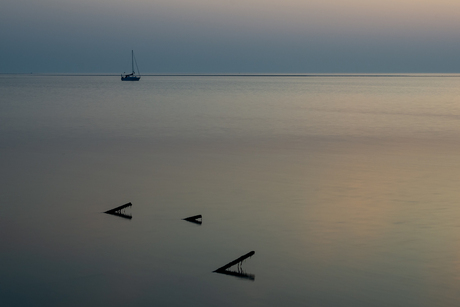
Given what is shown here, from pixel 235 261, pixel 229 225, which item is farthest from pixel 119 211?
pixel 235 261

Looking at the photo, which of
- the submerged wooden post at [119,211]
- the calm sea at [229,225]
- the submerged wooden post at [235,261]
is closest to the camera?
the calm sea at [229,225]

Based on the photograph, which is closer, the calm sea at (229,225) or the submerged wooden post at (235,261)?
the calm sea at (229,225)

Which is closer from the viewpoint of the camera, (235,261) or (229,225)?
(235,261)

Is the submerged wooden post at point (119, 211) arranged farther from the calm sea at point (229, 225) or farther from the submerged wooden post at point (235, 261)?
the submerged wooden post at point (235, 261)

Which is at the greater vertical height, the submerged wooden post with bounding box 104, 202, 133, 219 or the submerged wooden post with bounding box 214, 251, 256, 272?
the submerged wooden post with bounding box 104, 202, 133, 219

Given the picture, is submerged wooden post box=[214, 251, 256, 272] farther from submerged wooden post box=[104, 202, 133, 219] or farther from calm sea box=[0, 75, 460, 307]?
submerged wooden post box=[104, 202, 133, 219]

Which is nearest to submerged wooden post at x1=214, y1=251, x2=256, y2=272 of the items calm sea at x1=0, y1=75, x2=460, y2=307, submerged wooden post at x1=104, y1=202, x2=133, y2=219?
calm sea at x1=0, y1=75, x2=460, y2=307

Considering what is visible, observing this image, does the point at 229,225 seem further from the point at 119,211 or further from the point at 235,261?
the point at 119,211

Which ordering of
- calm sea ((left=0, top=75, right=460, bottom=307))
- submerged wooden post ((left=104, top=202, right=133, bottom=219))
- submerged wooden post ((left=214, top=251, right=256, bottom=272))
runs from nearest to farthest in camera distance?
calm sea ((left=0, top=75, right=460, bottom=307))
submerged wooden post ((left=214, top=251, right=256, bottom=272))
submerged wooden post ((left=104, top=202, right=133, bottom=219))

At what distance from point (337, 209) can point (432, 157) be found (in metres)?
10.9

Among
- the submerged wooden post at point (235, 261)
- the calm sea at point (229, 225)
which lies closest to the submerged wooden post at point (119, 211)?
the calm sea at point (229, 225)

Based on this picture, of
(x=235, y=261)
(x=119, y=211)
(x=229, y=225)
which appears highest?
(x=119, y=211)

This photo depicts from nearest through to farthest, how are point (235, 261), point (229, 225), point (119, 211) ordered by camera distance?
point (235, 261) < point (229, 225) < point (119, 211)

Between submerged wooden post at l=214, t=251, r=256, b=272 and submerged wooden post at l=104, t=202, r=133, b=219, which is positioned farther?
submerged wooden post at l=104, t=202, r=133, b=219
